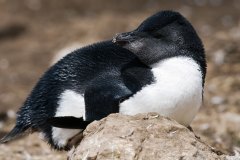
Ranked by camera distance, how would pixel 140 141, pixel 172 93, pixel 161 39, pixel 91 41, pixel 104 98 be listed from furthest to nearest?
pixel 91 41, pixel 161 39, pixel 104 98, pixel 172 93, pixel 140 141

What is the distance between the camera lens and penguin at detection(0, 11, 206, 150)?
4332 mm

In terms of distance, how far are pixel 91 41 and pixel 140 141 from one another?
7.00m

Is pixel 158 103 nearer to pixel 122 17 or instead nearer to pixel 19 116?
pixel 19 116

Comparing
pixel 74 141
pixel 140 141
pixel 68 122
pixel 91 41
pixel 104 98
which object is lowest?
pixel 140 141

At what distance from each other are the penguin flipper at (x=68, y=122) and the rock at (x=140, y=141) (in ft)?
1.63

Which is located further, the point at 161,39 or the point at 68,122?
the point at 161,39

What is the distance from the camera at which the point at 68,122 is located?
178 inches

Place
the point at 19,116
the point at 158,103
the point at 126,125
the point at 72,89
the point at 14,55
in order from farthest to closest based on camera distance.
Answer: the point at 14,55, the point at 19,116, the point at 72,89, the point at 158,103, the point at 126,125

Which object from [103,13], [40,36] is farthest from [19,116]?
[103,13]

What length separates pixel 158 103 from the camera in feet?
14.1

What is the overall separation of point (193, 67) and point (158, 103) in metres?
0.36

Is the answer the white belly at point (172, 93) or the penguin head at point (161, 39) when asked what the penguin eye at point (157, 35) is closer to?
the penguin head at point (161, 39)

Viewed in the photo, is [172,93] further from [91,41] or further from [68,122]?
[91,41]

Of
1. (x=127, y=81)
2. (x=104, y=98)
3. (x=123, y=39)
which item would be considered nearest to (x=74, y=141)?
(x=104, y=98)
